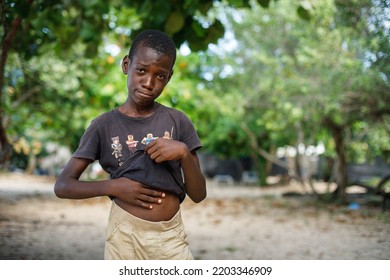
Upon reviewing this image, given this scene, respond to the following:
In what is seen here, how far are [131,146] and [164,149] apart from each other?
159 mm

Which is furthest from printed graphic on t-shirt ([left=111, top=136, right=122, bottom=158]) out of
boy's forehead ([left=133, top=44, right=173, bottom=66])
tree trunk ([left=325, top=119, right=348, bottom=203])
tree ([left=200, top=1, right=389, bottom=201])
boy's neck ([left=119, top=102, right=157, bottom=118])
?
tree trunk ([left=325, top=119, right=348, bottom=203])

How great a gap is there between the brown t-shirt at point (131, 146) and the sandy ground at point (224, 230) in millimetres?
1871

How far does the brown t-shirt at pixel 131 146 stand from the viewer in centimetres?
158

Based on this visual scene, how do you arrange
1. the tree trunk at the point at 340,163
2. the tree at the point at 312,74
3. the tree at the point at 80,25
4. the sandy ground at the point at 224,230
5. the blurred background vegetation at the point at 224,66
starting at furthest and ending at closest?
the tree trunk at the point at 340,163 < the tree at the point at 312,74 < the sandy ground at the point at 224,230 < the blurred background vegetation at the point at 224,66 < the tree at the point at 80,25

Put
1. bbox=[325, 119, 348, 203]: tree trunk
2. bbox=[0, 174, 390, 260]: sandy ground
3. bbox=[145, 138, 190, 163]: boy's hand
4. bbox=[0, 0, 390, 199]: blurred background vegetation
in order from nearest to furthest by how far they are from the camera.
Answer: bbox=[145, 138, 190, 163]: boy's hand → bbox=[0, 0, 390, 199]: blurred background vegetation → bbox=[0, 174, 390, 260]: sandy ground → bbox=[325, 119, 348, 203]: tree trunk

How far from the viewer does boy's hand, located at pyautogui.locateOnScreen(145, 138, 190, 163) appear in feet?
4.84

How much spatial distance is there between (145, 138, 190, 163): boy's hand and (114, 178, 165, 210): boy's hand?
0.14 m

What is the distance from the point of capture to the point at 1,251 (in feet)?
12.2

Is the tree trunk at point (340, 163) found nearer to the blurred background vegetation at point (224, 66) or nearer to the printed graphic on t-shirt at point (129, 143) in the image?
the blurred background vegetation at point (224, 66)

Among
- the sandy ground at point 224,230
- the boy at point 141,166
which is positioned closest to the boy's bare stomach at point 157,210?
the boy at point 141,166

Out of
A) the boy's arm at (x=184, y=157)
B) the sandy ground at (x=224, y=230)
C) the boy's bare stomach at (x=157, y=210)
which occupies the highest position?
the boy's arm at (x=184, y=157)

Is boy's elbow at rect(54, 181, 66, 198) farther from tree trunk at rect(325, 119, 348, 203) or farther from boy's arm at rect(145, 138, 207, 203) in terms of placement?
tree trunk at rect(325, 119, 348, 203)

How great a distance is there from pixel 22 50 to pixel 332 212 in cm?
634
